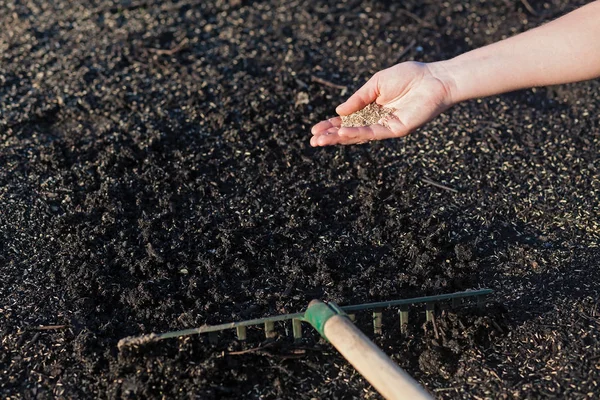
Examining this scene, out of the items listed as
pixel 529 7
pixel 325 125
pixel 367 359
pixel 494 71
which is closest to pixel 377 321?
pixel 367 359

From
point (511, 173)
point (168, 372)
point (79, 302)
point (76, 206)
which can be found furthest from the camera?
point (511, 173)

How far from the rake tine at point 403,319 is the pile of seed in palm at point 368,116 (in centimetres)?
82

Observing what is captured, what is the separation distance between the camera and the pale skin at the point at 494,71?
2721 millimetres

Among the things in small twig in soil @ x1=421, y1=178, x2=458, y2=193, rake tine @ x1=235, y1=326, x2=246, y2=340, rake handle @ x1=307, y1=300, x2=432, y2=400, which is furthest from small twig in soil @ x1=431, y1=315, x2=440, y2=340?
small twig in soil @ x1=421, y1=178, x2=458, y2=193

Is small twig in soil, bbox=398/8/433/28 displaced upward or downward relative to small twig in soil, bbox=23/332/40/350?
upward

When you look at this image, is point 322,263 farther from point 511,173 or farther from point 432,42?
point 432,42

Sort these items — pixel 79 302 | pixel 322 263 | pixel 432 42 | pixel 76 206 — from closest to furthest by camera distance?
1. pixel 79 302
2. pixel 322 263
3. pixel 76 206
4. pixel 432 42

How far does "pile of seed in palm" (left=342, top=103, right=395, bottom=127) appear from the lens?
295 centimetres

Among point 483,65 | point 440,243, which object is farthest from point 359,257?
point 483,65

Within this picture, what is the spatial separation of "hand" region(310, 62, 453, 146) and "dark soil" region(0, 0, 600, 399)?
48cm

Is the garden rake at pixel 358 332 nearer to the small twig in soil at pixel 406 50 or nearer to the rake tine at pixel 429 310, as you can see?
the rake tine at pixel 429 310

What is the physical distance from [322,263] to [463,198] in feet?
2.68

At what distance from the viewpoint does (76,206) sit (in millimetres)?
3180

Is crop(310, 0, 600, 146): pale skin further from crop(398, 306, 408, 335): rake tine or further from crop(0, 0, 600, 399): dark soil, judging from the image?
crop(398, 306, 408, 335): rake tine
